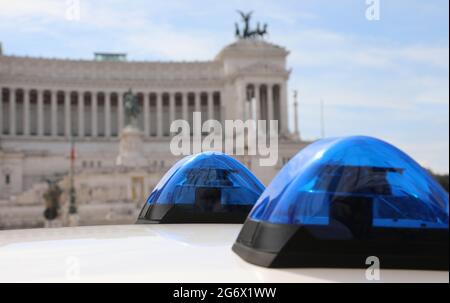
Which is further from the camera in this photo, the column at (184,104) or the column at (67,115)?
the column at (184,104)

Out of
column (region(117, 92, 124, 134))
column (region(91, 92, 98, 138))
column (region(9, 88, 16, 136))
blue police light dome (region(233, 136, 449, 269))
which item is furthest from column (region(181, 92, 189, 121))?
blue police light dome (region(233, 136, 449, 269))

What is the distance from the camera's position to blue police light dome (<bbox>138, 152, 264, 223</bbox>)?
788 centimetres

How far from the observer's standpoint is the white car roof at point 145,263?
3.86m

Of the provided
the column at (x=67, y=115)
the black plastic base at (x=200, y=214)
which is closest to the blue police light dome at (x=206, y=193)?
the black plastic base at (x=200, y=214)

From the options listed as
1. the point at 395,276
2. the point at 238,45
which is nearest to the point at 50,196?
the point at 238,45

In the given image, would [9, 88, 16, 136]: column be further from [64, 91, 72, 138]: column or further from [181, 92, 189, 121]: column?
[181, 92, 189, 121]: column

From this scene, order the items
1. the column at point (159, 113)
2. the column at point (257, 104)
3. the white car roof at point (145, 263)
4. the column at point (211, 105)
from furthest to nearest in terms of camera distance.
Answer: the column at point (159, 113)
the column at point (211, 105)
the column at point (257, 104)
the white car roof at point (145, 263)

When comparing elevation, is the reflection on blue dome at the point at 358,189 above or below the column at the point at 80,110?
below

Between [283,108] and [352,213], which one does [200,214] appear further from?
[283,108]

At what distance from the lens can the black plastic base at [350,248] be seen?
167 inches

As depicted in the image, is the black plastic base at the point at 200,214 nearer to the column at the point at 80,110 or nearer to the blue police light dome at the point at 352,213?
the blue police light dome at the point at 352,213

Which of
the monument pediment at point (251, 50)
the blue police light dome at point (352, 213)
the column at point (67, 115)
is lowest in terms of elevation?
the blue police light dome at point (352, 213)

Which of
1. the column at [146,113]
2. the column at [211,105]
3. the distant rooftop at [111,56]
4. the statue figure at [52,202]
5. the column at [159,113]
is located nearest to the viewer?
the statue figure at [52,202]
